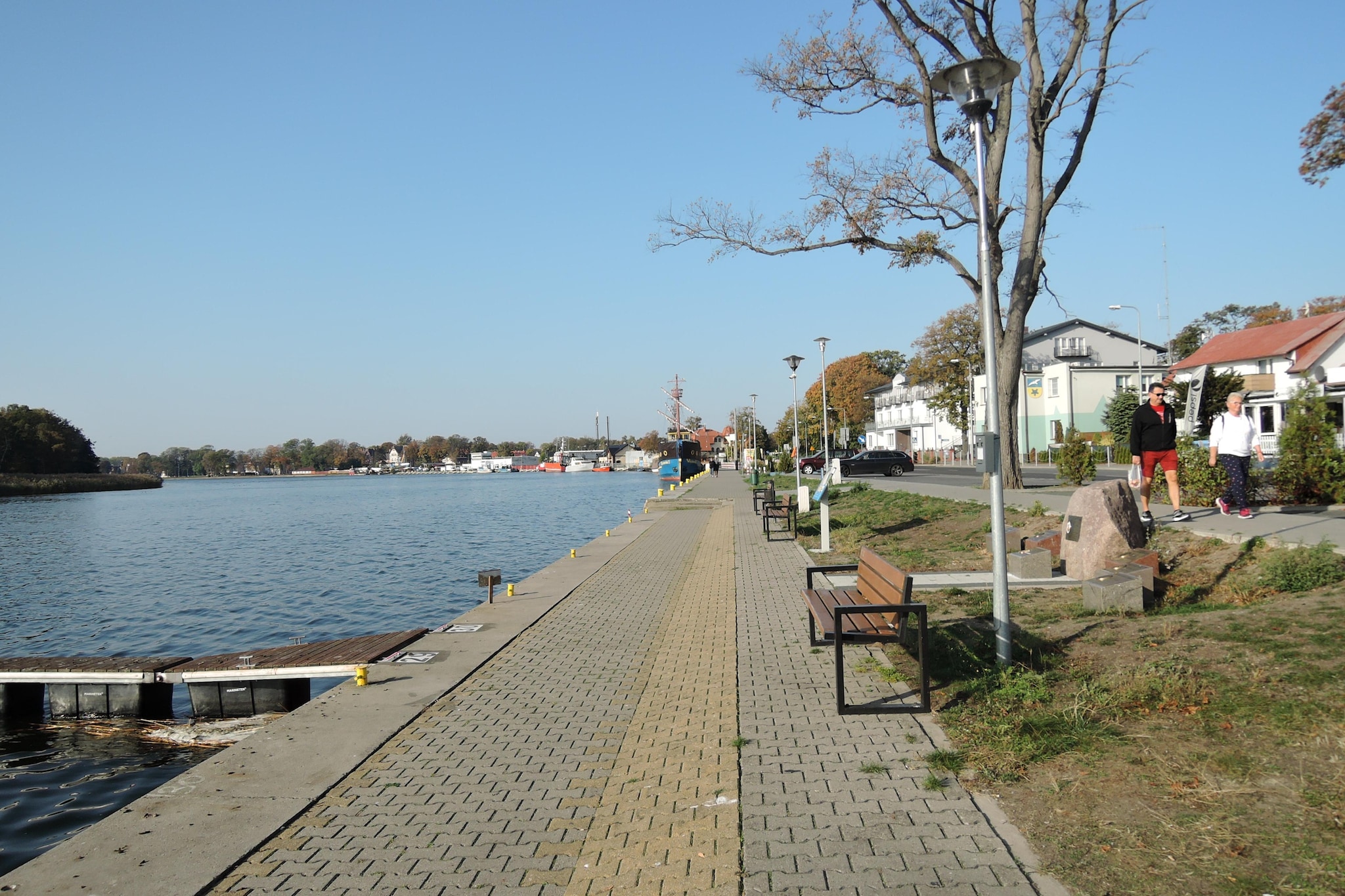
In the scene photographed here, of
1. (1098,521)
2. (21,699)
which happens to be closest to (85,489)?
(21,699)

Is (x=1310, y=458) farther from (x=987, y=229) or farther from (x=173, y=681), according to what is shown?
(x=173, y=681)

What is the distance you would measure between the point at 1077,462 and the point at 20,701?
21.9 metres

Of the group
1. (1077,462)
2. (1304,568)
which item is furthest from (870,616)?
(1077,462)

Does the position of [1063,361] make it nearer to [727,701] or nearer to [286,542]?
[286,542]

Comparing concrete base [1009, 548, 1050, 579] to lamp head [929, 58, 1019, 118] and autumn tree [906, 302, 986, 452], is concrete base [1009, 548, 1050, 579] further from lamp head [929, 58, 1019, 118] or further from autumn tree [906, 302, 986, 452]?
autumn tree [906, 302, 986, 452]

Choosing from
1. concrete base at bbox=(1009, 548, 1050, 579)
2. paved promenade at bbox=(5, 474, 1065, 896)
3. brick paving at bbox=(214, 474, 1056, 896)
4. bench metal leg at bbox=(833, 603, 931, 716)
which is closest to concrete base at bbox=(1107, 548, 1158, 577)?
concrete base at bbox=(1009, 548, 1050, 579)

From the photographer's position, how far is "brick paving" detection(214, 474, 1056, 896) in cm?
388

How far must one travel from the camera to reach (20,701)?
976 centimetres

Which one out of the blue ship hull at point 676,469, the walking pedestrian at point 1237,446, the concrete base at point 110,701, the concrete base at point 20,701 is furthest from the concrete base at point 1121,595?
the blue ship hull at point 676,469

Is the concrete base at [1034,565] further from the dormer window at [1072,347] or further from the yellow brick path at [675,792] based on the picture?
the dormer window at [1072,347]

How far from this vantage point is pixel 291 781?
5395 mm

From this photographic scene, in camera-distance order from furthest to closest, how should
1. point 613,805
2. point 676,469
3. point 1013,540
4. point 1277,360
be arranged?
point 676,469 < point 1277,360 < point 1013,540 < point 613,805

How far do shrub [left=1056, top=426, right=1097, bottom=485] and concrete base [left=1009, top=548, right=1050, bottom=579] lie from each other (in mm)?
12695

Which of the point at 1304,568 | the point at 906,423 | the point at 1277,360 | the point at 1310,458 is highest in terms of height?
the point at 1277,360
